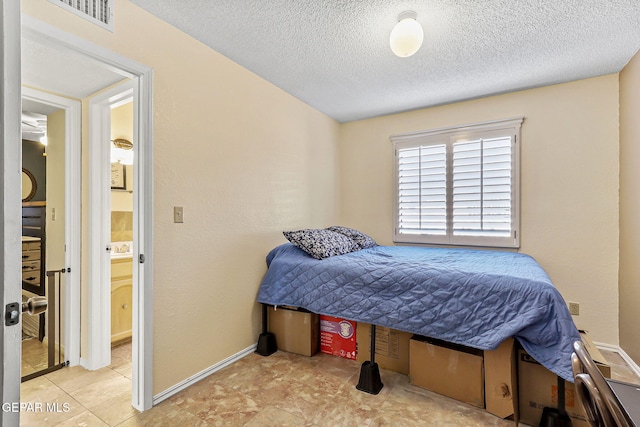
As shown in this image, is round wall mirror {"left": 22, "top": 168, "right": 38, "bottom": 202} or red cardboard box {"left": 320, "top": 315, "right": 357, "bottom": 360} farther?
round wall mirror {"left": 22, "top": 168, "right": 38, "bottom": 202}

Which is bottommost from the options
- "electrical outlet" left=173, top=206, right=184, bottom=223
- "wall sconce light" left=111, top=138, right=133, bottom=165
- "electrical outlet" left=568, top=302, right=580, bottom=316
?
"electrical outlet" left=568, top=302, right=580, bottom=316

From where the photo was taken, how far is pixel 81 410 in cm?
186

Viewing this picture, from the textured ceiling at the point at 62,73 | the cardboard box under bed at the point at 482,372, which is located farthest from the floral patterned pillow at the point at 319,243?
the textured ceiling at the point at 62,73

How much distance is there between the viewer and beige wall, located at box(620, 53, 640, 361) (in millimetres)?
2312

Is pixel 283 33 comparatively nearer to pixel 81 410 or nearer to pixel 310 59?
pixel 310 59

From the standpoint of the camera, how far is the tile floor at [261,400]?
1.77 m

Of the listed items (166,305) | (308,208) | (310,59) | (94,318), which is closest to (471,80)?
(310,59)

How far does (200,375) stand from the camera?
2205 millimetres

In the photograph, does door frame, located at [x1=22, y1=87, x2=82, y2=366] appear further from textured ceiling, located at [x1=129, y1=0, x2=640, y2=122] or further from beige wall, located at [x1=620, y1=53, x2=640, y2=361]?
beige wall, located at [x1=620, y1=53, x2=640, y2=361]

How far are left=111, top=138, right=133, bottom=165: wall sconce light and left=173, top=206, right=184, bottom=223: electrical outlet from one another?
5.97 feet

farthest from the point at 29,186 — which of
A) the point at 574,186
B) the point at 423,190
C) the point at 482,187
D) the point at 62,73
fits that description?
the point at 574,186

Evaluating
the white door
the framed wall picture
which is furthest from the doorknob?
the framed wall picture

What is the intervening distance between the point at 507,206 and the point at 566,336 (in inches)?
68.3

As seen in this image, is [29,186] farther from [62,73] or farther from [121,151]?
[62,73]
